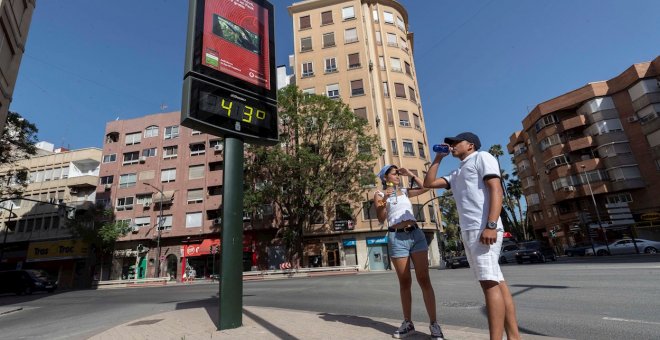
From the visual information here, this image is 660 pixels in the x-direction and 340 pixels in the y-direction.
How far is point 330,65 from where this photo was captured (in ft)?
125

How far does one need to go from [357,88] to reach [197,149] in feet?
63.1

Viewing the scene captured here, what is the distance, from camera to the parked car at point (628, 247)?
2466cm

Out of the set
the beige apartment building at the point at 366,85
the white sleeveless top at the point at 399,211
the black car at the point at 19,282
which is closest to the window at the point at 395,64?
the beige apartment building at the point at 366,85

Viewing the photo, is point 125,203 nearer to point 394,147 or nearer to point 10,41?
point 10,41

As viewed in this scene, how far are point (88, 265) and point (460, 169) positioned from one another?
149 ft

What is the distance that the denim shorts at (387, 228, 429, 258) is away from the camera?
12.3 feet

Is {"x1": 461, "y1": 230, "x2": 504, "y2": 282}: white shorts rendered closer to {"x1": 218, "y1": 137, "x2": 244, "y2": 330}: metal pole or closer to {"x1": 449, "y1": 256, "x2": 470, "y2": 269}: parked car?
{"x1": 218, "y1": 137, "x2": 244, "y2": 330}: metal pole

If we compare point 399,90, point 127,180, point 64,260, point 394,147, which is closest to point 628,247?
point 394,147

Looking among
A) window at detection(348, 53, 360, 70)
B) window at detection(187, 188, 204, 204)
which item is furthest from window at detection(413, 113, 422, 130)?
window at detection(187, 188, 204, 204)

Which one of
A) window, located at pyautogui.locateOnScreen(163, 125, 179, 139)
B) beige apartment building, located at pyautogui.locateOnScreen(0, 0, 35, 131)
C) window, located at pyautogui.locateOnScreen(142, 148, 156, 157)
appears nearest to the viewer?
beige apartment building, located at pyautogui.locateOnScreen(0, 0, 35, 131)

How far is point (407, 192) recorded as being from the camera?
423cm

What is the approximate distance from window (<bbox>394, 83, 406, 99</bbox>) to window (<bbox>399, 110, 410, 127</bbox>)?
1.91m

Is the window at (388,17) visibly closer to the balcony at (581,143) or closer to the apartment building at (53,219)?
the balcony at (581,143)

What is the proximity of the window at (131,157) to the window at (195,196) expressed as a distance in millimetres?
8945
